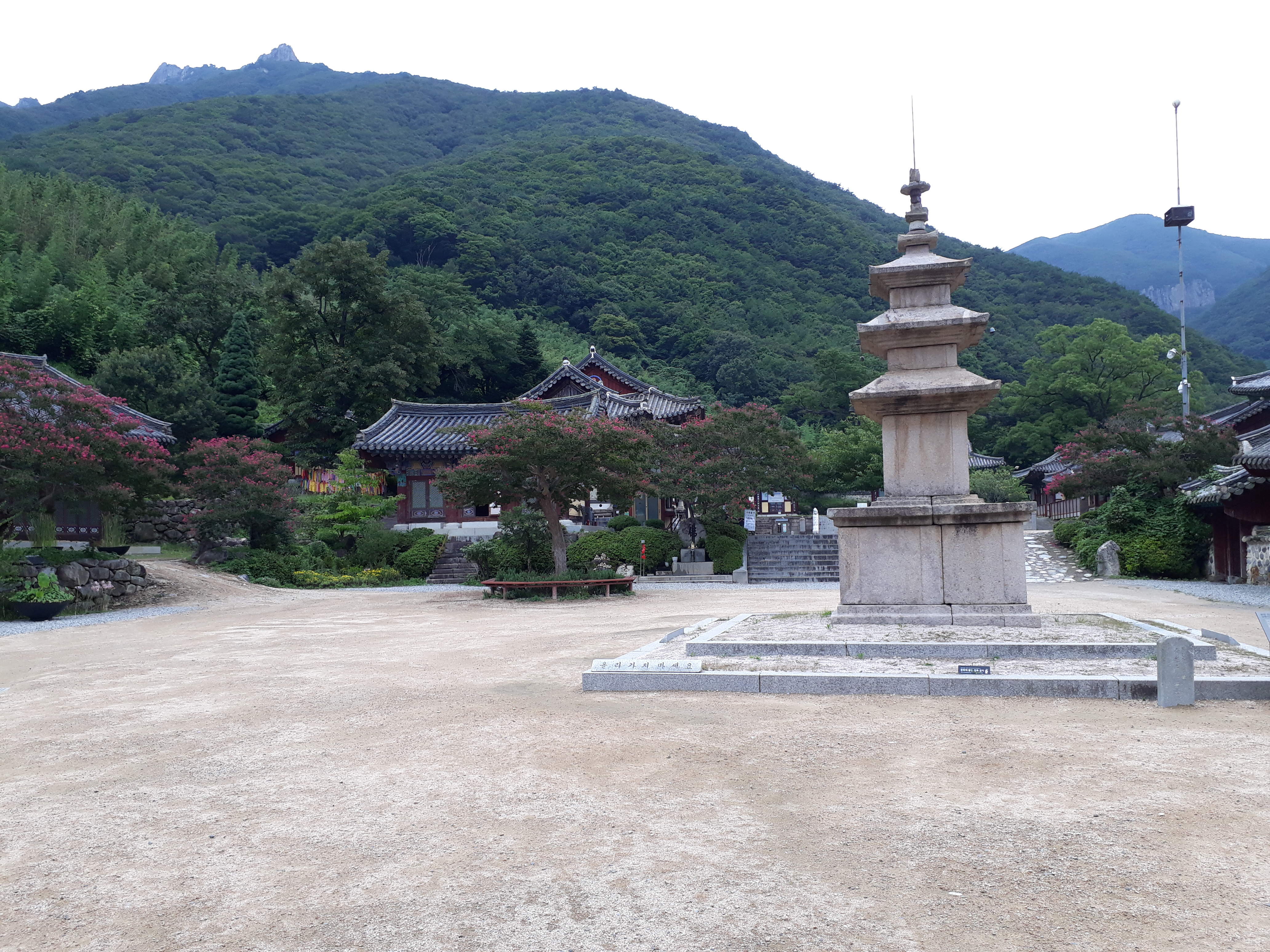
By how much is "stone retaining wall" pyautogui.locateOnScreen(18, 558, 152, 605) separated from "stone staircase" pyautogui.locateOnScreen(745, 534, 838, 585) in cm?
1618

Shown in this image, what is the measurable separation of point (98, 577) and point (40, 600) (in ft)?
8.05

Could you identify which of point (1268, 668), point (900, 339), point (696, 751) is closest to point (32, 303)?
point (900, 339)

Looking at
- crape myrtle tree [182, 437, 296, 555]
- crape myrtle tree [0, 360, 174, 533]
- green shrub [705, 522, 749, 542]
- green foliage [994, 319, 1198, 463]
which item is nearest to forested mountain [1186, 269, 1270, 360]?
green foliage [994, 319, 1198, 463]

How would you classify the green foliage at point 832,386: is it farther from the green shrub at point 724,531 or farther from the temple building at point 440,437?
the green shrub at point 724,531

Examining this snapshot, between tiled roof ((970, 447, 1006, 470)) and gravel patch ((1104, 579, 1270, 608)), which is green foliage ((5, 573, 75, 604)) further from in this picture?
tiled roof ((970, 447, 1006, 470))

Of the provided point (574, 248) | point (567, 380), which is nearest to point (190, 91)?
point (574, 248)

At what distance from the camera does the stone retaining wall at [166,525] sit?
96.0 ft

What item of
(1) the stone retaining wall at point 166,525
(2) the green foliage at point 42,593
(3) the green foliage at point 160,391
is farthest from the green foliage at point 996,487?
(2) the green foliage at point 42,593

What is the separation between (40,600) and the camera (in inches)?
616

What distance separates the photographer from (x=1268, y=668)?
732 cm

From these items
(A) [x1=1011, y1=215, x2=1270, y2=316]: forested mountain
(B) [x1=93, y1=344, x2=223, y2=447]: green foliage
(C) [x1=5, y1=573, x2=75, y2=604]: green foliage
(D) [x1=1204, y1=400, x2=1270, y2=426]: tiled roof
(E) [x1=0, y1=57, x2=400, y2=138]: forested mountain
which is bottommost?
(C) [x1=5, y1=573, x2=75, y2=604]: green foliage

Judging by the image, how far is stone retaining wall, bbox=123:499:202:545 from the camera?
96.0 ft

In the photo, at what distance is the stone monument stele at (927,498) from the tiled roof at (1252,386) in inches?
772

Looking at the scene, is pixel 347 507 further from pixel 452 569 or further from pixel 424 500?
pixel 424 500
